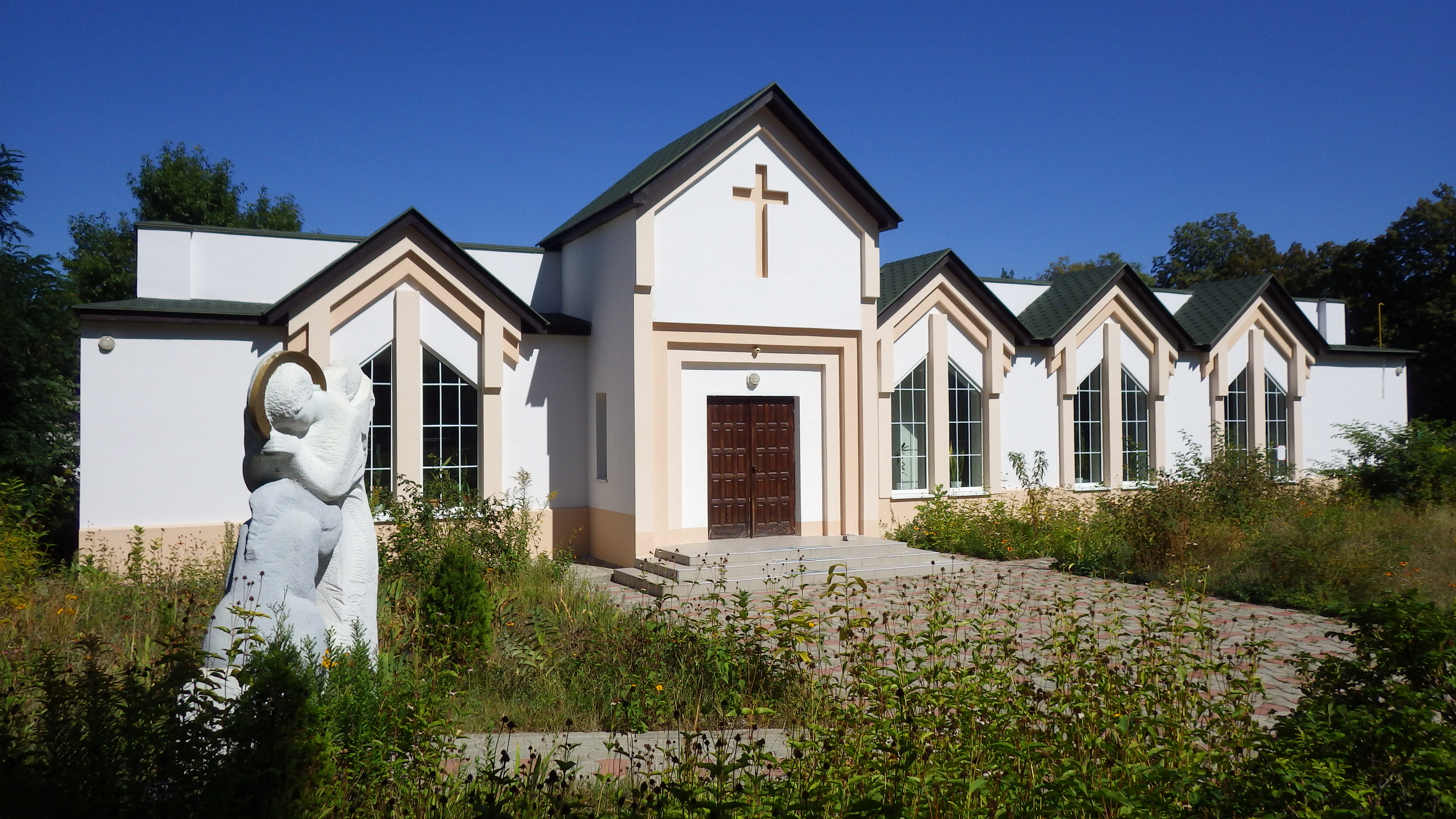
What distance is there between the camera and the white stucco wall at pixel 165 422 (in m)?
12.8

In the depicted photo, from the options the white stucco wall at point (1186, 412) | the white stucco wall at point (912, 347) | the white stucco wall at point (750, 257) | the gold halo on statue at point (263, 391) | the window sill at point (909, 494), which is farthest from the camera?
the white stucco wall at point (1186, 412)

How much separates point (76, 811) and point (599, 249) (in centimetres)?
1295

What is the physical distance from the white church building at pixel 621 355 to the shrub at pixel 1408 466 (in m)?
7.29

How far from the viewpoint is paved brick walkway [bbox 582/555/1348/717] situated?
7.60 meters

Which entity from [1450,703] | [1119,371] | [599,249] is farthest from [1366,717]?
[1119,371]

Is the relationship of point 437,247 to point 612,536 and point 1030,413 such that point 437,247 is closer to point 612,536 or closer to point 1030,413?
point 612,536

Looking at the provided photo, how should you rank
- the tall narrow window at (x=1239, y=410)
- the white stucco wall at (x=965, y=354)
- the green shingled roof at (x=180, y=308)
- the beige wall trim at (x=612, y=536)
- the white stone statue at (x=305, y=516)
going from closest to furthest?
the white stone statue at (x=305, y=516) < the green shingled roof at (x=180, y=308) < the beige wall trim at (x=612, y=536) < the white stucco wall at (x=965, y=354) < the tall narrow window at (x=1239, y=410)

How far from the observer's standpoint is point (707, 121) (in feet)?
50.8

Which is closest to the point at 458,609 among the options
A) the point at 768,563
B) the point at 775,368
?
the point at 768,563

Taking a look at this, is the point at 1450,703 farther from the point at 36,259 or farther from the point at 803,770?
the point at 36,259

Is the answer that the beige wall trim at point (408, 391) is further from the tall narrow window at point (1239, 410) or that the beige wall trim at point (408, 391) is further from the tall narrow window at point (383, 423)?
the tall narrow window at point (1239, 410)

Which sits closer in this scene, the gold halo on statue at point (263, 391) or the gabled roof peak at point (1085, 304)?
the gold halo on statue at point (263, 391)

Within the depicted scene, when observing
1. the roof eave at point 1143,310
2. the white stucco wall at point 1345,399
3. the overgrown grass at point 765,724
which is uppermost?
the roof eave at point 1143,310

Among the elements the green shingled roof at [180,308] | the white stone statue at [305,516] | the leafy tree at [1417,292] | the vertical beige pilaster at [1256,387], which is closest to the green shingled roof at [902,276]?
the vertical beige pilaster at [1256,387]
